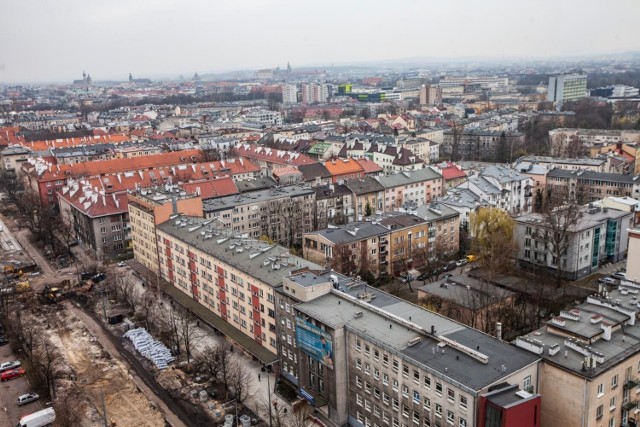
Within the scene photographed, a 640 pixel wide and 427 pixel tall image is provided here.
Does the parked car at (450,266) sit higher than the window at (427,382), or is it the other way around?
the window at (427,382)

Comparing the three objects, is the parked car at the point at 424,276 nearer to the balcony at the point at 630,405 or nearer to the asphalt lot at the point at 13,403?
the balcony at the point at 630,405

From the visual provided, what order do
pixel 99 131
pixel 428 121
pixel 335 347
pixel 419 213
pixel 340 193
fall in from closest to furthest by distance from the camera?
pixel 335 347
pixel 419 213
pixel 340 193
pixel 99 131
pixel 428 121

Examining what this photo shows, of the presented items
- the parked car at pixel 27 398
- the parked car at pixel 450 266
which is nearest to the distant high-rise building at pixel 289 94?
the parked car at pixel 450 266

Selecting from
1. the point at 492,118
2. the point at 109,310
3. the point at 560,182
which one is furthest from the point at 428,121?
the point at 109,310

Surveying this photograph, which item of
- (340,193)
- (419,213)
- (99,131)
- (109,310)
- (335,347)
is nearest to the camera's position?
(335,347)

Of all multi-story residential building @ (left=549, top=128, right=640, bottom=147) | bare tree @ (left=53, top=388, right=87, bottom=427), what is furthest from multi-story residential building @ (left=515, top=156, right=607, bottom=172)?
bare tree @ (left=53, top=388, right=87, bottom=427)

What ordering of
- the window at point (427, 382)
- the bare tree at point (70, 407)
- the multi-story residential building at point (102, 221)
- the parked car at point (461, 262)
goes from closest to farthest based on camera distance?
the window at point (427, 382) → the bare tree at point (70, 407) → the parked car at point (461, 262) → the multi-story residential building at point (102, 221)

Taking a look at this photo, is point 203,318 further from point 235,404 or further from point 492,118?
point 492,118
